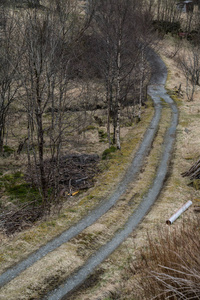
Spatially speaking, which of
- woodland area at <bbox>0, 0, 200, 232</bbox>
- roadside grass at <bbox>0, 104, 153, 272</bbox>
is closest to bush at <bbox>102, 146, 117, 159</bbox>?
woodland area at <bbox>0, 0, 200, 232</bbox>

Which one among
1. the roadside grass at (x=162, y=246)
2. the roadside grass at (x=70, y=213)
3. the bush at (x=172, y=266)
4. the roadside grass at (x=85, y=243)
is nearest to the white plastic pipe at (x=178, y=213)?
the roadside grass at (x=162, y=246)

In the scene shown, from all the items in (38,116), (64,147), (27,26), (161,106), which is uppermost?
(27,26)

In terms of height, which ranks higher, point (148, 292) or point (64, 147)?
point (148, 292)

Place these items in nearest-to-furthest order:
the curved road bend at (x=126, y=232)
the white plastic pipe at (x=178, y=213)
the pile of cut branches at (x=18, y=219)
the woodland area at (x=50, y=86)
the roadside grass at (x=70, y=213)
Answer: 1. the curved road bend at (x=126, y=232)
2. the roadside grass at (x=70, y=213)
3. the white plastic pipe at (x=178, y=213)
4. the pile of cut branches at (x=18, y=219)
5. the woodland area at (x=50, y=86)

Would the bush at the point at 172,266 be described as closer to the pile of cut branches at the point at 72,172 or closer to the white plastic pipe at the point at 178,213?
the white plastic pipe at the point at 178,213

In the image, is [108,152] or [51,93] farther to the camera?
[108,152]

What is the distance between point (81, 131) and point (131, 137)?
6963mm

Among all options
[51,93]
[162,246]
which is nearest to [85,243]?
[162,246]

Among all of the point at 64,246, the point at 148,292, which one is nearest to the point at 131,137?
the point at 64,246

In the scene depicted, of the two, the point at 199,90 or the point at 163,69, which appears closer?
the point at 199,90

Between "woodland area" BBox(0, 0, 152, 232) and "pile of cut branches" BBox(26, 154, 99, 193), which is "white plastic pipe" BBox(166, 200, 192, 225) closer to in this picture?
"woodland area" BBox(0, 0, 152, 232)

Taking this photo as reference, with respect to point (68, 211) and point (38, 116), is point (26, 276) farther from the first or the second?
point (38, 116)

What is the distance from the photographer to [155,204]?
16.6m

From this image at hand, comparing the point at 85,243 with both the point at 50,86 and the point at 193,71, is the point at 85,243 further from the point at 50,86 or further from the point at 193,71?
the point at 193,71
